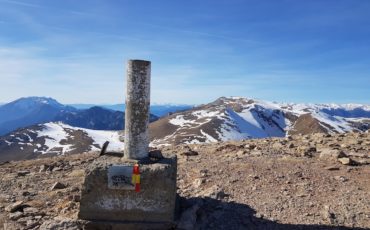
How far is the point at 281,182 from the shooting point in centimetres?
1570

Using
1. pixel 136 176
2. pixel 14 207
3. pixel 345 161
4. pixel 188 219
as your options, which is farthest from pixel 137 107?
pixel 345 161

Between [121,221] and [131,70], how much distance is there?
4.35 m

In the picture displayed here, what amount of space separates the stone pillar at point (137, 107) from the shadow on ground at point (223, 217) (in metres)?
2.38

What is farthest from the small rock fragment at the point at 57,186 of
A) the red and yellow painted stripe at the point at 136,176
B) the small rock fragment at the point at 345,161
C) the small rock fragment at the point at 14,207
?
the small rock fragment at the point at 345,161

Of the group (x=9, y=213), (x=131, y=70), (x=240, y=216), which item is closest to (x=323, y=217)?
(x=240, y=216)

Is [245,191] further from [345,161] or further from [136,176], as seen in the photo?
[345,161]

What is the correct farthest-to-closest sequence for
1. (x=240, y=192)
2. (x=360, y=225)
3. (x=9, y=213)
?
(x=240, y=192) → (x=9, y=213) → (x=360, y=225)

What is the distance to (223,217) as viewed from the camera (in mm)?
12984

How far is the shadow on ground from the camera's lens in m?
12.4

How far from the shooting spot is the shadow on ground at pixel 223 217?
1241 centimetres

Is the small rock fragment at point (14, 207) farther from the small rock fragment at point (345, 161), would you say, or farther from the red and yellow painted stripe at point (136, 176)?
the small rock fragment at point (345, 161)

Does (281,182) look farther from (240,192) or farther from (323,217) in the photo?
(323,217)

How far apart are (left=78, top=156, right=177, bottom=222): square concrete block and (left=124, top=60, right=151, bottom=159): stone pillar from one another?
751 millimetres

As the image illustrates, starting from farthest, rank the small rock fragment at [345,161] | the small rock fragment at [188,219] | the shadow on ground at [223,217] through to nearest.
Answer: the small rock fragment at [345,161] → the shadow on ground at [223,217] → the small rock fragment at [188,219]
